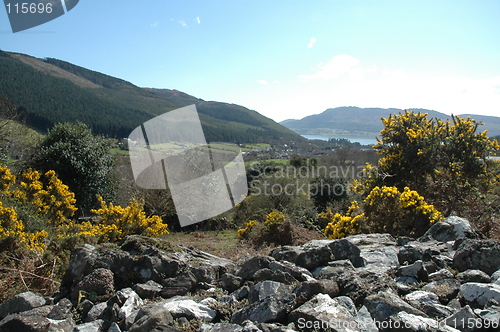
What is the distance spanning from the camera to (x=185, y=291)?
3229 mm

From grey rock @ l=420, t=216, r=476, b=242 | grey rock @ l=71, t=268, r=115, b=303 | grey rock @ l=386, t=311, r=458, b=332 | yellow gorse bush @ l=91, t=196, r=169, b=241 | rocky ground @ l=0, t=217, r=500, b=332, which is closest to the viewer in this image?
grey rock @ l=386, t=311, r=458, b=332

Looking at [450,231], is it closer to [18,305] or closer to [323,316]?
[323,316]

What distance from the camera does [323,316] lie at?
2.38 metres

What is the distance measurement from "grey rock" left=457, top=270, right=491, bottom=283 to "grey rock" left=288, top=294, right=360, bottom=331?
145 cm

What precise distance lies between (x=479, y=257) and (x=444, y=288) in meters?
0.88

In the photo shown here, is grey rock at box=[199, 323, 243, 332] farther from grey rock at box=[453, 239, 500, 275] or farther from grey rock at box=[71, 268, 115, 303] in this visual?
grey rock at box=[453, 239, 500, 275]

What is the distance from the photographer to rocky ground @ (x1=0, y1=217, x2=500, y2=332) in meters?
2.43

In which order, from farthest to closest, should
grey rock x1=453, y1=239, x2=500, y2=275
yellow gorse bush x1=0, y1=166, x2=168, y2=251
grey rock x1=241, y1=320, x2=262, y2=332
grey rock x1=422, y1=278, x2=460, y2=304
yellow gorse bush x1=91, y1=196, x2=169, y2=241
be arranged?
yellow gorse bush x1=91, y1=196, x2=169, y2=241 → yellow gorse bush x1=0, y1=166, x2=168, y2=251 → grey rock x1=453, y1=239, x2=500, y2=275 → grey rock x1=422, y1=278, x2=460, y2=304 → grey rock x1=241, y1=320, x2=262, y2=332

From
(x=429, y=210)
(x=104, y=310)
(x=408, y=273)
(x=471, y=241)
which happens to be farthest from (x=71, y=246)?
(x=429, y=210)

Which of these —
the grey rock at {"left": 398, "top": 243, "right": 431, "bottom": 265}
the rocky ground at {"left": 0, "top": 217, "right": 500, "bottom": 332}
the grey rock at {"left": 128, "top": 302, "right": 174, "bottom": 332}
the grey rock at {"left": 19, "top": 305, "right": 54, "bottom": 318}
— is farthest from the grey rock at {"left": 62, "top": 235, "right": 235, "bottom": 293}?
the grey rock at {"left": 398, "top": 243, "right": 431, "bottom": 265}

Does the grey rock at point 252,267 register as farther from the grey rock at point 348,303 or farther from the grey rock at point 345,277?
the grey rock at point 348,303

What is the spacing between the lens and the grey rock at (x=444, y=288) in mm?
2809

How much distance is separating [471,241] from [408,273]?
3.32 feet

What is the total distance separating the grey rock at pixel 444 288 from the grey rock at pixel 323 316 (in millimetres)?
966
